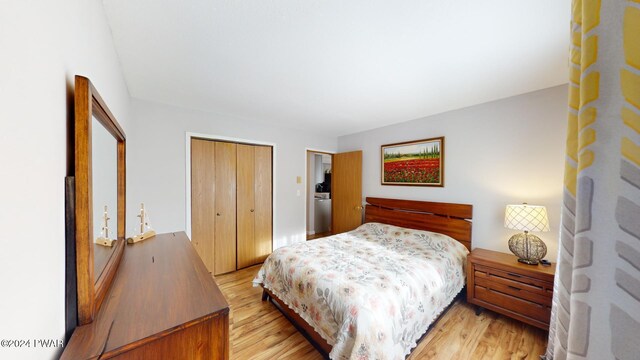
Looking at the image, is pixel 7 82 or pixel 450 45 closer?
pixel 7 82

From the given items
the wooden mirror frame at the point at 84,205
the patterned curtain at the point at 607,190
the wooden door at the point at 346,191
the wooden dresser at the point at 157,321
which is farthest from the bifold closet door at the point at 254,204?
the patterned curtain at the point at 607,190

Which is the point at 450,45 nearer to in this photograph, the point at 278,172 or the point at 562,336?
the point at 562,336

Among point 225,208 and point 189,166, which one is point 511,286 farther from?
point 189,166

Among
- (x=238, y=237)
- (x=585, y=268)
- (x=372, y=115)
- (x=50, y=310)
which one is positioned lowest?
(x=238, y=237)

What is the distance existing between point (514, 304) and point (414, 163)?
1906 mm

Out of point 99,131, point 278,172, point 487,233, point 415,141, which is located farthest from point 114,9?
point 487,233

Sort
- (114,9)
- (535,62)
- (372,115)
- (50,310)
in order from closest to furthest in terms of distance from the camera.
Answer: (50,310) < (114,9) < (535,62) < (372,115)

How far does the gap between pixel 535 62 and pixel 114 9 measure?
2.89m

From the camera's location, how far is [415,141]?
3.25 m

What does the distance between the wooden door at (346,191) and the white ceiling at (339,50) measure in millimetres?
1577

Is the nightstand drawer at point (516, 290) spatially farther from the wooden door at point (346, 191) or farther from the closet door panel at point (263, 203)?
the closet door panel at point (263, 203)

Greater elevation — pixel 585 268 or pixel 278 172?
pixel 278 172

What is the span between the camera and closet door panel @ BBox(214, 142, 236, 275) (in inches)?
122

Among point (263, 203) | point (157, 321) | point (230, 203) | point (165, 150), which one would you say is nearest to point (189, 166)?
point (165, 150)
